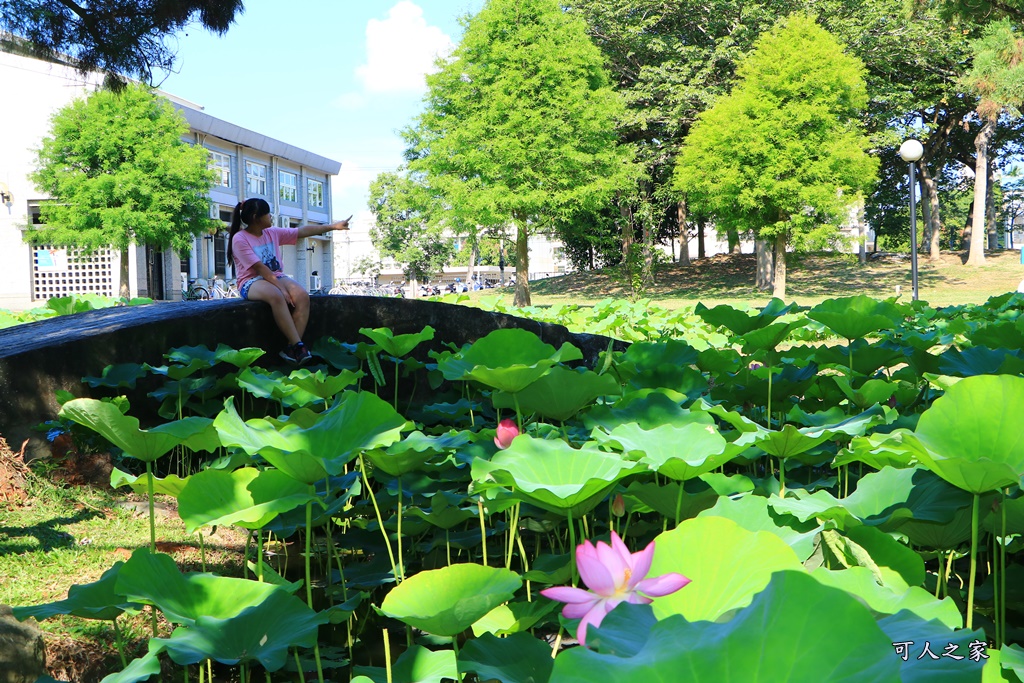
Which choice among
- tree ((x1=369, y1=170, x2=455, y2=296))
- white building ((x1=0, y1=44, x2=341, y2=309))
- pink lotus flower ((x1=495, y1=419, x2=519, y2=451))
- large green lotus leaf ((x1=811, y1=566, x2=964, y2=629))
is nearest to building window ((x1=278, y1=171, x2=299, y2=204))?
white building ((x1=0, y1=44, x2=341, y2=309))

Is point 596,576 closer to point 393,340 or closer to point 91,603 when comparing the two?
point 91,603

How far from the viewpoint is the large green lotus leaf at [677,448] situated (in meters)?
1.32

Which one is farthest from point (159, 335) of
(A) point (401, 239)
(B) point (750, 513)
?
(A) point (401, 239)

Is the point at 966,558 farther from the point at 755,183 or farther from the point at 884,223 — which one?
the point at 884,223

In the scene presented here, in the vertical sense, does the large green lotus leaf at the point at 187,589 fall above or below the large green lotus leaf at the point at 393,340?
below

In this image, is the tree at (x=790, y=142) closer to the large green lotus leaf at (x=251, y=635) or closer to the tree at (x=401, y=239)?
the large green lotus leaf at (x=251, y=635)

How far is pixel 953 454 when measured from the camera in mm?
1193

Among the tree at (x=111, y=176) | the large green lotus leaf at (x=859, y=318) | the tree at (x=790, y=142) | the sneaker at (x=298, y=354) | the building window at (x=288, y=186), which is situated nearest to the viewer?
the large green lotus leaf at (x=859, y=318)

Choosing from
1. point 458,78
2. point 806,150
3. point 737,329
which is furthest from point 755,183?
point 737,329

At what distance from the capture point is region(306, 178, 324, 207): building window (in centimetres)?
3272

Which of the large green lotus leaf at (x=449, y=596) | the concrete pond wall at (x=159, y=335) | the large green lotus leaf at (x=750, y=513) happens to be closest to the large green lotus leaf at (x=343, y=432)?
the large green lotus leaf at (x=449, y=596)

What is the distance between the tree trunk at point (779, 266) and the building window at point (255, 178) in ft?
56.0

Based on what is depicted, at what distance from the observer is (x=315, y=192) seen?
110 ft

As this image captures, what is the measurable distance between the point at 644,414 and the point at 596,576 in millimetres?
1224
